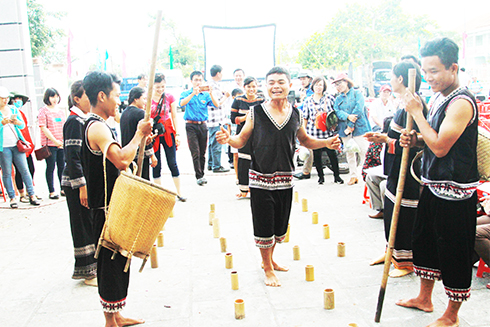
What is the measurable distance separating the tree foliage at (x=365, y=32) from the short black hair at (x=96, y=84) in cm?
3533

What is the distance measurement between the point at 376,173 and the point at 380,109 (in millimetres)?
2644

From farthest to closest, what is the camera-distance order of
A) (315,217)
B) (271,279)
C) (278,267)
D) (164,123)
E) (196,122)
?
(196,122)
(164,123)
(315,217)
(278,267)
(271,279)

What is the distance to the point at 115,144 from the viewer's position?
322cm

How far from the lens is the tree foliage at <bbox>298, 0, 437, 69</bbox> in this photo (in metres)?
36.2

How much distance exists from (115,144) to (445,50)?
2.46m

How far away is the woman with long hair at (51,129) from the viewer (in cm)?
775

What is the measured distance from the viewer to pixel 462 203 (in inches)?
128

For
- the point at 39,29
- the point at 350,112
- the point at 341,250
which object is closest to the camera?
the point at 341,250

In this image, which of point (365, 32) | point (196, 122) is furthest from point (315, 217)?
point (365, 32)

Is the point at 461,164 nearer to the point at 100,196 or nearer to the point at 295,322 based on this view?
the point at 295,322

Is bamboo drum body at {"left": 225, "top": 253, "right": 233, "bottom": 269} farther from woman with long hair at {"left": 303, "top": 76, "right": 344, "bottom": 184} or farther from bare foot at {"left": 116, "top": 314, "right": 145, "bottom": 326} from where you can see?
woman with long hair at {"left": 303, "top": 76, "right": 344, "bottom": 184}

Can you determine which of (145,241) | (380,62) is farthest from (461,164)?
(380,62)

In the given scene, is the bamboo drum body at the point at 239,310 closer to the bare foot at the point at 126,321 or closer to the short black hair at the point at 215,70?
the bare foot at the point at 126,321

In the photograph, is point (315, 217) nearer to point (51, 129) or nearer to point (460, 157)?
point (460, 157)
